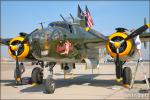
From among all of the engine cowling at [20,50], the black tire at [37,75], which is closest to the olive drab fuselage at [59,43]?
the engine cowling at [20,50]

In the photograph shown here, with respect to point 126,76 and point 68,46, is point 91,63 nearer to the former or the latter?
point 126,76

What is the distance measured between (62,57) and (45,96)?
2.19 m

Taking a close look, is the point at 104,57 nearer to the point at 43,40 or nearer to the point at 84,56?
the point at 84,56

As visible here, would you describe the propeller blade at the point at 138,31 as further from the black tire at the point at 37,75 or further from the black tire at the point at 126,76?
the black tire at the point at 37,75

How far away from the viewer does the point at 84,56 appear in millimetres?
15211

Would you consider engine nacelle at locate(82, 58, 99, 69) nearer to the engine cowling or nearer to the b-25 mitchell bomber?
the b-25 mitchell bomber

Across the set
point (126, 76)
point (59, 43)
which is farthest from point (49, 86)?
point (126, 76)

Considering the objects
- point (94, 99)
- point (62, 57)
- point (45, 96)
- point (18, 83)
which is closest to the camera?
point (94, 99)

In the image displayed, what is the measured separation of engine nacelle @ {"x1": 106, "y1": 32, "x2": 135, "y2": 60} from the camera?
13.6 m

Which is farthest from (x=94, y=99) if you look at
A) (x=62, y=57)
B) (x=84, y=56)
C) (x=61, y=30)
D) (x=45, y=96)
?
(x=84, y=56)

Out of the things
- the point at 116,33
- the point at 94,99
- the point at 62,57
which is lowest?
the point at 94,99

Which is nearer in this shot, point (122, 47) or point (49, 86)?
point (49, 86)

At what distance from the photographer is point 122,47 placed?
13781 millimetres

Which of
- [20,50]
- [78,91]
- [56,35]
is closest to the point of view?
[56,35]
